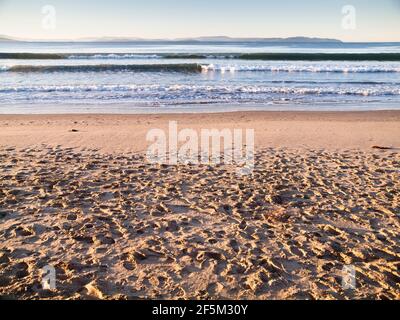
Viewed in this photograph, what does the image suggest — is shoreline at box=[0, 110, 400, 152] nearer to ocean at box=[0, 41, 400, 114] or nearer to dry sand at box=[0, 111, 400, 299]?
dry sand at box=[0, 111, 400, 299]

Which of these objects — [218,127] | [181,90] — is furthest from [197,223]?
[181,90]

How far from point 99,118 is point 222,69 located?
56.2 feet

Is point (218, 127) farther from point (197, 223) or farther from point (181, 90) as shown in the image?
point (181, 90)

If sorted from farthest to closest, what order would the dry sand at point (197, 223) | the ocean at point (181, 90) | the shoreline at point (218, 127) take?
the ocean at point (181, 90) < the shoreline at point (218, 127) < the dry sand at point (197, 223)

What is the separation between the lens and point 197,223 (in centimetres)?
437

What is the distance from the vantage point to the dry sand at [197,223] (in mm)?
3256

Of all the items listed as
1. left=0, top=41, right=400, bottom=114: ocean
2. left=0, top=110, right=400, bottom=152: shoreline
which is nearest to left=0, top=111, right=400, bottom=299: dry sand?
left=0, top=110, right=400, bottom=152: shoreline

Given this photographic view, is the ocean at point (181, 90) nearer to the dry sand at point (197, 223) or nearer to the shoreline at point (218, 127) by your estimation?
the shoreline at point (218, 127)

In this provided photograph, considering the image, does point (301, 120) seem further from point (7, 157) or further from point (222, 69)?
point (222, 69)

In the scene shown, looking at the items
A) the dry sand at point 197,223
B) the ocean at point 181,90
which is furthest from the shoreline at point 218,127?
the ocean at point 181,90

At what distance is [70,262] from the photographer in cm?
351

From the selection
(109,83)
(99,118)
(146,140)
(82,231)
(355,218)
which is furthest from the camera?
(109,83)

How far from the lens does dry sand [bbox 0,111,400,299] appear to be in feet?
10.7

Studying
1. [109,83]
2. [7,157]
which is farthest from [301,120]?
[109,83]
